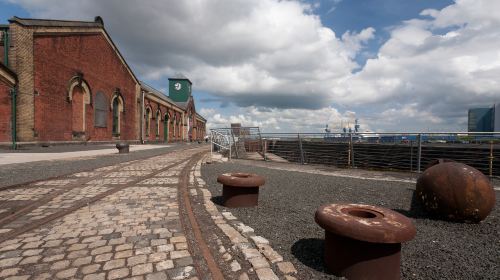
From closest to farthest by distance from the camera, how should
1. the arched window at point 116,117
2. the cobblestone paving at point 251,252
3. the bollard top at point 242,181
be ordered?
1. the cobblestone paving at point 251,252
2. the bollard top at point 242,181
3. the arched window at point 116,117

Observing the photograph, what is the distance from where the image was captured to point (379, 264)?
2.46m

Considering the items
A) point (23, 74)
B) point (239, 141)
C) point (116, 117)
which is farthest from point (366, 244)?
point (116, 117)

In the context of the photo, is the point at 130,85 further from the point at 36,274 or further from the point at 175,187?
the point at 36,274

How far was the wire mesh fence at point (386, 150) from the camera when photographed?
9633 mm

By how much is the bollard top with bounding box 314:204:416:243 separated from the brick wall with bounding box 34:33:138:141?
21.1 meters

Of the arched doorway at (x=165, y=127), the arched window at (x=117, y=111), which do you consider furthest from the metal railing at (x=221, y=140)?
the arched doorway at (x=165, y=127)

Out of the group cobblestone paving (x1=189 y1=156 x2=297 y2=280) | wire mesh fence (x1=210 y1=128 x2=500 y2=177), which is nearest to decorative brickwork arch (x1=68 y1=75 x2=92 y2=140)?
wire mesh fence (x1=210 y1=128 x2=500 y2=177)

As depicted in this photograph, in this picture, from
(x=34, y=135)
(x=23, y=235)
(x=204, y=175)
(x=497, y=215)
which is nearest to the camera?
(x=23, y=235)

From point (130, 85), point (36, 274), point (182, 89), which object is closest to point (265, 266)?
point (36, 274)

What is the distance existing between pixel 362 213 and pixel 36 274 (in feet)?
11.1

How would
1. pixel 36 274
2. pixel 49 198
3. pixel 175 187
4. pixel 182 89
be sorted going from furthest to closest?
pixel 182 89 < pixel 175 187 < pixel 49 198 < pixel 36 274

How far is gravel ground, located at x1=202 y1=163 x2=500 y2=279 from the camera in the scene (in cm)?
286

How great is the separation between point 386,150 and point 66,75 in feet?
72.6

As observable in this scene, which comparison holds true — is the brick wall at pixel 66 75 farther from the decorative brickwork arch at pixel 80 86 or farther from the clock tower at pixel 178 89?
the clock tower at pixel 178 89
